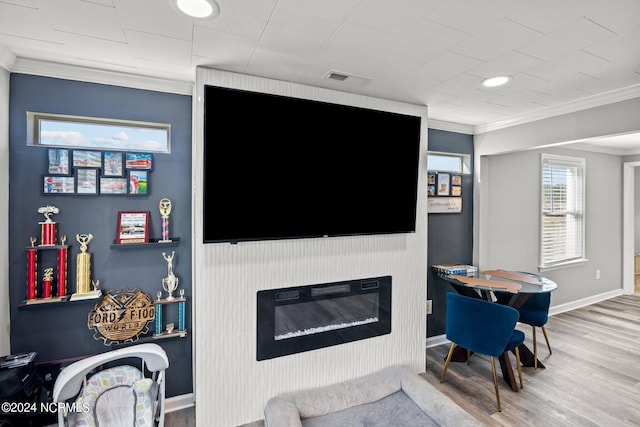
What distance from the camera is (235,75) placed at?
7.27 ft

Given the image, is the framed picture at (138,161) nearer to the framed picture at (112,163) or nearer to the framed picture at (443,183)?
the framed picture at (112,163)

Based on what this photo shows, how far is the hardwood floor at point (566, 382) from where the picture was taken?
236cm

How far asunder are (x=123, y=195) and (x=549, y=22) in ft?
9.13

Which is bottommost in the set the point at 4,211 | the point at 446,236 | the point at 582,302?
the point at 582,302

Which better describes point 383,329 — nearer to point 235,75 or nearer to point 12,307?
point 235,75

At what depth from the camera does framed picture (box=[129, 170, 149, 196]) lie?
7.50ft

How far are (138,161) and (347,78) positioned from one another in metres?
1.65

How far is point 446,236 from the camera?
3.61 metres

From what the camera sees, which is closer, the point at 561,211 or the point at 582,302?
the point at 561,211

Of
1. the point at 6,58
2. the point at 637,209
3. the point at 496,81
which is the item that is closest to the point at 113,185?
the point at 6,58

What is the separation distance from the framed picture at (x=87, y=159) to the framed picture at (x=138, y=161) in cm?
17

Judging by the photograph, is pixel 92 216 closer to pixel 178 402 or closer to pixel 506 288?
pixel 178 402

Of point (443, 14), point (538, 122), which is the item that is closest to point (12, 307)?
point (443, 14)

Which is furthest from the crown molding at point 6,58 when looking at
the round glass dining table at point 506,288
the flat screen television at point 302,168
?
the round glass dining table at point 506,288
